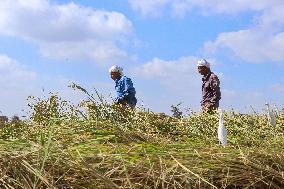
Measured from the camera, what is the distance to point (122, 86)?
7344 mm

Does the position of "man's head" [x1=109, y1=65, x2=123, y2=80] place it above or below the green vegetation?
above

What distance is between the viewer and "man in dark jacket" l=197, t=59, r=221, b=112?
727 cm

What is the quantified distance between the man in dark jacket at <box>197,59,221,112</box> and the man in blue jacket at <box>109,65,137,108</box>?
0.89 meters

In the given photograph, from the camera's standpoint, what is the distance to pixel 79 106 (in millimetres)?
4258

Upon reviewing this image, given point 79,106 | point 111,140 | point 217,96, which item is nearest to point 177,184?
point 111,140

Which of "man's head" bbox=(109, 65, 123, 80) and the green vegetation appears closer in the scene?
the green vegetation

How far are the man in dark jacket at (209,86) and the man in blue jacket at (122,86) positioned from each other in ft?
2.92

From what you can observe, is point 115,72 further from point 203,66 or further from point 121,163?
point 121,163

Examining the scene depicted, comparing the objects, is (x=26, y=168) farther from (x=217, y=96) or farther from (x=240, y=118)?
(x=217, y=96)

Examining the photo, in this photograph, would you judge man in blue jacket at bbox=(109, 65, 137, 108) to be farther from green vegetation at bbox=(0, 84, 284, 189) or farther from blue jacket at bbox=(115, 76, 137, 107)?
green vegetation at bbox=(0, 84, 284, 189)

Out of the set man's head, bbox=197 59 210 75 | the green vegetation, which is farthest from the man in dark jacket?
the green vegetation

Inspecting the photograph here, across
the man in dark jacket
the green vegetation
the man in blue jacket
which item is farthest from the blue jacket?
the green vegetation

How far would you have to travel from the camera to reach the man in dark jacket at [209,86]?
7266 millimetres

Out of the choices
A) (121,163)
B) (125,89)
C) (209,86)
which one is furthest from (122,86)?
(121,163)
